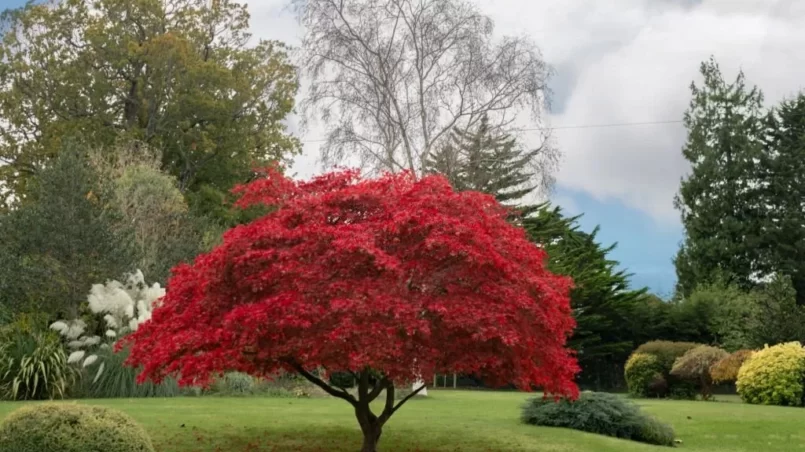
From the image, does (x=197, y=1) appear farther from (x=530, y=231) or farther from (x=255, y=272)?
(x=255, y=272)

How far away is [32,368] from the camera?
17.1 metres

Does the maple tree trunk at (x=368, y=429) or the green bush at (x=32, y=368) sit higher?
the green bush at (x=32, y=368)

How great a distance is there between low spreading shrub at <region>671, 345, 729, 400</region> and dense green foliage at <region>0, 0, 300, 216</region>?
64.7ft

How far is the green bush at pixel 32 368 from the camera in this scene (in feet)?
56.1

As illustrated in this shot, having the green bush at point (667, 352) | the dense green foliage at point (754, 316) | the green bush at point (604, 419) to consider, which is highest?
the dense green foliage at point (754, 316)

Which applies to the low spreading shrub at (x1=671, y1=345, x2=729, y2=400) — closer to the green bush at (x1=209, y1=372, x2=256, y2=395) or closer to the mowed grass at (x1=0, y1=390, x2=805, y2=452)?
the mowed grass at (x1=0, y1=390, x2=805, y2=452)

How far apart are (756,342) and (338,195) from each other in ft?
65.7

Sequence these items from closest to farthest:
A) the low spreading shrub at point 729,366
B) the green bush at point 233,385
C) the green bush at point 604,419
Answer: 1. the green bush at point 604,419
2. the green bush at point 233,385
3. the low spreading shrub at point 729,366

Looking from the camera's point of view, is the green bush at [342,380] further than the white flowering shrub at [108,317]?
Yes

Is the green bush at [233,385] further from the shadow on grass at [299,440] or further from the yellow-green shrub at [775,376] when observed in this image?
the yellow-green shrub at [775,376]

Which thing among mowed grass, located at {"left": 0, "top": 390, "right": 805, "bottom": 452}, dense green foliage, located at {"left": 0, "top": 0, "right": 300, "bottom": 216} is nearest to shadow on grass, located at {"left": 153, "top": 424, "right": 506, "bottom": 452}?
mowed grass, located at {"left": 0, "top": 390, "right": 805, "bottom": 452}

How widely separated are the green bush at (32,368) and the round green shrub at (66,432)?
10008 millimetres

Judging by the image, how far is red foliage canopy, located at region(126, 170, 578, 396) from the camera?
8.83 metres

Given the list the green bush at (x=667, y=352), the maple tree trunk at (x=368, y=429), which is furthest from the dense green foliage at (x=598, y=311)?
the maple tree trunk at (x=368, y=429)
